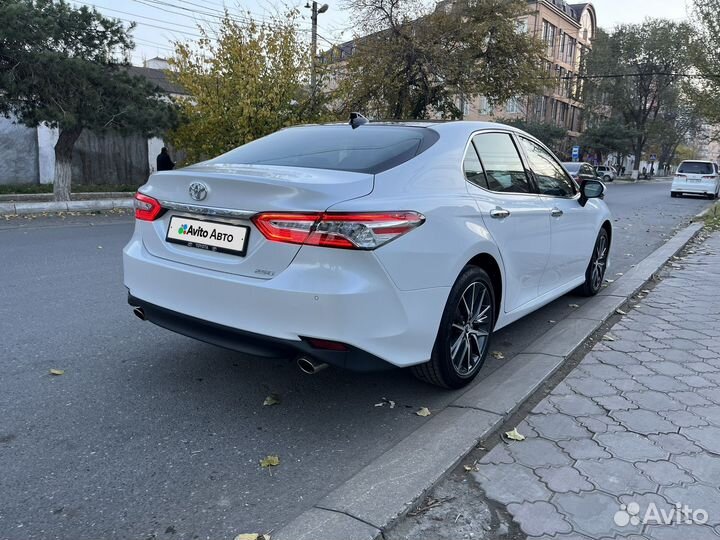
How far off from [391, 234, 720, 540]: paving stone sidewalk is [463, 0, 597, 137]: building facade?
47.4 metres

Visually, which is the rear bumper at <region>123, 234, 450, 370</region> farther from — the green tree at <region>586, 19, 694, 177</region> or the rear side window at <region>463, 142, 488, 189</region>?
the green tree at <region>586, 19, 694, 177</region>

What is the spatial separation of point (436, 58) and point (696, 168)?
13.1m

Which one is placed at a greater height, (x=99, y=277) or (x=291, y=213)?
(x=291, y=213)

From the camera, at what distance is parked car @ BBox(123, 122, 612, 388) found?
265cm

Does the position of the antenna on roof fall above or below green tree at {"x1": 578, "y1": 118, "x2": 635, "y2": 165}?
below

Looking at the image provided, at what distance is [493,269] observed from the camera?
11.9 feet

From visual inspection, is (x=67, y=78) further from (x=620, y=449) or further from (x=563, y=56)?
(x=563, y=56)

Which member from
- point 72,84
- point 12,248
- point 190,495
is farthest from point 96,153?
point 190,495

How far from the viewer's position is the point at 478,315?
11.6 ft

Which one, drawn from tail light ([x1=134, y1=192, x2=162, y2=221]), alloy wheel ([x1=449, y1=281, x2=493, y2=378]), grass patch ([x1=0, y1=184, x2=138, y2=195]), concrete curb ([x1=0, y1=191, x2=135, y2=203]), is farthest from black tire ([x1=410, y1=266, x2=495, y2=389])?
grass patch ([x1=0, y1=184, x2=138, y2=195])

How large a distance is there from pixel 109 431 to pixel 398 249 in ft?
5.55

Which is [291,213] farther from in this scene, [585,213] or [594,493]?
[585,213]

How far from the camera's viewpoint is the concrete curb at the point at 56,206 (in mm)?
11945

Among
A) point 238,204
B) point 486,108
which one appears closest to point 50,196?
point 238,204
